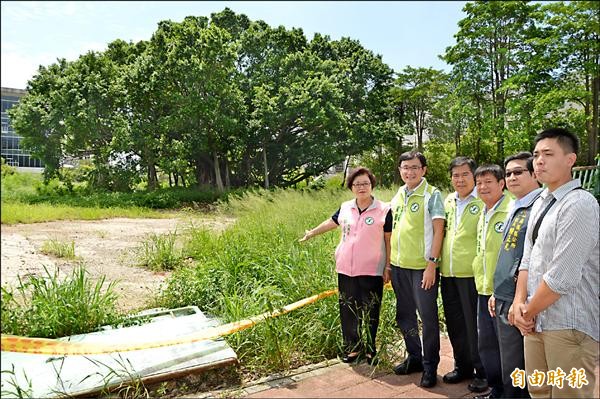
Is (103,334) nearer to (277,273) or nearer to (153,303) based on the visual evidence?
(153,303)

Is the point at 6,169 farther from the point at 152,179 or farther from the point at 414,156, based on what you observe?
the point at 152,179

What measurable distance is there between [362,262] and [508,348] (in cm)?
91

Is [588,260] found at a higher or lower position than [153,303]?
higher

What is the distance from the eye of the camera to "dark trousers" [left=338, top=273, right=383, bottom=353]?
8.88 feet

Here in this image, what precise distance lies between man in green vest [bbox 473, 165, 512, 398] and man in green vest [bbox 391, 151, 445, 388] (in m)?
0.24

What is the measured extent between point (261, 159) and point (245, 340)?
14557 millimetres

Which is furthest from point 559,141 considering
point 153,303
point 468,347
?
point 153,303

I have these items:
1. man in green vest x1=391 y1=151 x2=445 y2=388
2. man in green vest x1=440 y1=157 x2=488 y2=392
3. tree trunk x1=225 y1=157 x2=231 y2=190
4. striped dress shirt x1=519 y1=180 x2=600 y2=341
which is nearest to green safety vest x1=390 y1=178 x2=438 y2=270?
man in green vest x1=391 y1=151 x2=445 y2=388

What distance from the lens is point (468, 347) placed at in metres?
2.49

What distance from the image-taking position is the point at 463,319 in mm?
2461

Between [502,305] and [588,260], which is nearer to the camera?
[588,260]

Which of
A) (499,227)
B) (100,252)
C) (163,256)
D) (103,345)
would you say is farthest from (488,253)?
(100,252)

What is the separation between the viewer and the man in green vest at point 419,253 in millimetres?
2432

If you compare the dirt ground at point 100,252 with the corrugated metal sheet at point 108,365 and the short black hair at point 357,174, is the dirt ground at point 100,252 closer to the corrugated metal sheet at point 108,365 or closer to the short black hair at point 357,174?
the corrugated metal sheet at point 108,365
